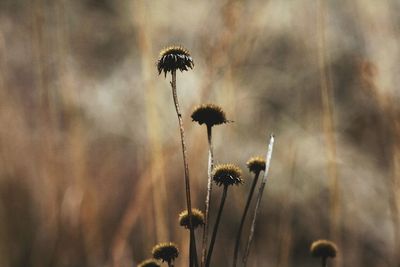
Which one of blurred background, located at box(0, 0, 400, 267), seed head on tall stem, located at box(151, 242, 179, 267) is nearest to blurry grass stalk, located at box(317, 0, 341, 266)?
blurred background, located at box(0, 0, 400, 267)

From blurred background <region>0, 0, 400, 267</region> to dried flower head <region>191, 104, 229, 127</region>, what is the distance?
414mm

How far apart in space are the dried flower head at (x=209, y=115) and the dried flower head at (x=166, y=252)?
0.55 feet

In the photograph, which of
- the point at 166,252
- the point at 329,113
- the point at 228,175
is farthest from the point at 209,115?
the point at 329,113

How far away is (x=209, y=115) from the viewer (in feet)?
2.28

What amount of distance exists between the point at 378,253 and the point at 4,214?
6.11 ft

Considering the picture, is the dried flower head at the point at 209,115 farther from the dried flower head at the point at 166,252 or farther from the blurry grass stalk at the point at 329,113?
the blurry grass stalk at the point at 329,113

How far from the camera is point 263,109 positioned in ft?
8.25

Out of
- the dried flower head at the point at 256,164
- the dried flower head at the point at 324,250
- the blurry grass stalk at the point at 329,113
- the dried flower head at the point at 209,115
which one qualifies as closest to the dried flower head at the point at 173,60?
the dried flower head at the point at 209,115

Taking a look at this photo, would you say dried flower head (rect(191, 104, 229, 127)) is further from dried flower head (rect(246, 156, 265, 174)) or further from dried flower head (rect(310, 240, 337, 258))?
dried flower head (rect(310, 240, 337, 258))

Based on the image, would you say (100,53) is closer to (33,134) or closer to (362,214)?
(33,134)

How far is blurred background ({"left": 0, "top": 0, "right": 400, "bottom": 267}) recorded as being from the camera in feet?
4.08

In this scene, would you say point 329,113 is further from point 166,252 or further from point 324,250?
point 166,252

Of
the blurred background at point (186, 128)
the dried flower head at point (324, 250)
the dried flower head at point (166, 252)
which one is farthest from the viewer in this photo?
the blurred background at point (186, 128)

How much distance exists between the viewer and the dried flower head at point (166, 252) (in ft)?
2.19
